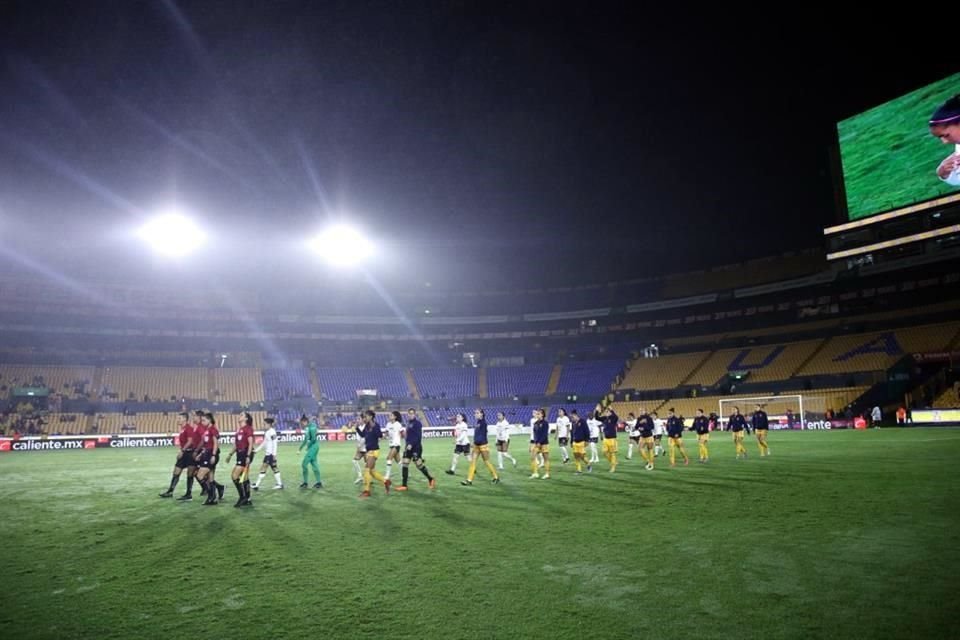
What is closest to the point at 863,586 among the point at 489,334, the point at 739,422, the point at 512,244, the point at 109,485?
the point at 739,422

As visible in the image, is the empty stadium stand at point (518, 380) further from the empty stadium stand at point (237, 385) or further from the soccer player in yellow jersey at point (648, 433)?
the soccer player in yellow jersey at point (648, 433)

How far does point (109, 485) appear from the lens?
17969mm

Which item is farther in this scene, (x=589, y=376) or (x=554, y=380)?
(x=554, y=380)

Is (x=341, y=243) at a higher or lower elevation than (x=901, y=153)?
higher

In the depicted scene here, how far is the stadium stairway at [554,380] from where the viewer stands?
68.1 m

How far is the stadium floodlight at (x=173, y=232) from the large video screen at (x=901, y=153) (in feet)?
136

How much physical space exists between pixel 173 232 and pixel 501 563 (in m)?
42.0

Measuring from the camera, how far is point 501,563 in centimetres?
779

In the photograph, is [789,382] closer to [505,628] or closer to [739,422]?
[739,422]

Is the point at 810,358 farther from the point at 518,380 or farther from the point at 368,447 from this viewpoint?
the point at 368,447

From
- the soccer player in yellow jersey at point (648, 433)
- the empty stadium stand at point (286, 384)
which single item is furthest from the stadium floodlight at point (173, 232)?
the soccer player in yellow jersey at point (648, 433)

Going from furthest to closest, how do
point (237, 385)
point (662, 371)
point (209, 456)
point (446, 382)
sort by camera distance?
1. point (446, 382)
2. point (662, 371)
3. point (237, 385)
4. point (209, 456)

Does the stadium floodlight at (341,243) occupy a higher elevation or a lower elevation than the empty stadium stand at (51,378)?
higher

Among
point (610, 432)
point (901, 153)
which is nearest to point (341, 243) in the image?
point (610, 432)
